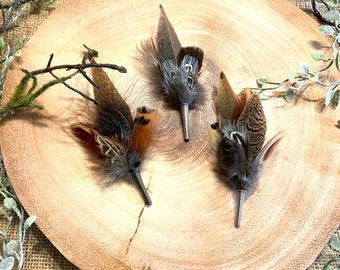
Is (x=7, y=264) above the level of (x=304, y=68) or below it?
below

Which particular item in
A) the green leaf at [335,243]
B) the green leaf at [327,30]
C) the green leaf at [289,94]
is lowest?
the green leaf at [335,243]

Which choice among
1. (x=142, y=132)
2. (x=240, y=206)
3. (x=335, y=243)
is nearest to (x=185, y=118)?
(x=142, y=132)

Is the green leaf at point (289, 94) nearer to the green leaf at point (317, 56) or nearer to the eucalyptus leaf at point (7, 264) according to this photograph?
the green leaf at point (317, 56)

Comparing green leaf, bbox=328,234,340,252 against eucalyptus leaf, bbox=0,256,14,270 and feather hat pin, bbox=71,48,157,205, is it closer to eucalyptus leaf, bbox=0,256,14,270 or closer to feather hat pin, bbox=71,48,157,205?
feather hat pin, bbox=71,48,157,205

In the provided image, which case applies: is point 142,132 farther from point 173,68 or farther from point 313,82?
point 313,82

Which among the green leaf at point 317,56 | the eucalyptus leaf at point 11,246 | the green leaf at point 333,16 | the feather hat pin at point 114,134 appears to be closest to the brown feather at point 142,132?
the feather hat pin at point 114,134

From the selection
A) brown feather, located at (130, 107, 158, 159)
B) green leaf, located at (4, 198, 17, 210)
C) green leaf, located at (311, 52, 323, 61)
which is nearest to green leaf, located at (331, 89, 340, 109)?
green leaf, located at (311, 52, 323, 61)
